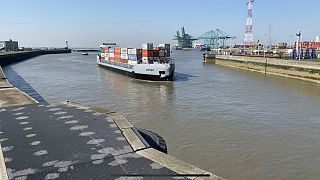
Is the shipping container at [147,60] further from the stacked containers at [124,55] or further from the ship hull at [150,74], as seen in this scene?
the stacked containers at [124,55]

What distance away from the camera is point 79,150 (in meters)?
6.38

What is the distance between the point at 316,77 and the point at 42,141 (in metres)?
31.0

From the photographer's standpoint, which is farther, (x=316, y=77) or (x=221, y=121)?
(x=316, y=77)

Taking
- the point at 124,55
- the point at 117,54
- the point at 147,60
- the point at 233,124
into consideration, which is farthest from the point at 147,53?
the point at 233,124

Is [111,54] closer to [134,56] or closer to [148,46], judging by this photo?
→ [134,56]

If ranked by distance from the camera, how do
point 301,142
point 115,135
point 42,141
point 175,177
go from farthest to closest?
point 301,142
point 115,135
point 42,141
point 175,177

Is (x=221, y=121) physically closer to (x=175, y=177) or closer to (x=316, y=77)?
(x=175, y=177)

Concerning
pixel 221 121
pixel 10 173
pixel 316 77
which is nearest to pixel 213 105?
pixel 221 121

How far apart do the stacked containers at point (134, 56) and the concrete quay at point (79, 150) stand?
26.7 meters

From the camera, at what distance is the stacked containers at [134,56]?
3603cm

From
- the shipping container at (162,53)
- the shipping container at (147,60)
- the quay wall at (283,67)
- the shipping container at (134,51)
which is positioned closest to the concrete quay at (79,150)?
the shipping container at (147,60)

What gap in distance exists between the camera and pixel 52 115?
935 centimetres

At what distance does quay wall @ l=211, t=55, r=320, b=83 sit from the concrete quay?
2892 centimetres

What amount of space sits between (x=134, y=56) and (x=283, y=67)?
19.4 m
